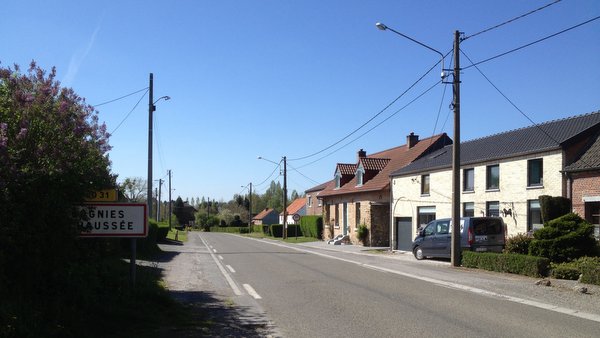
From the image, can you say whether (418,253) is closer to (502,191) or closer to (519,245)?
(502,191)

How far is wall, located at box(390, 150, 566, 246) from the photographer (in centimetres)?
2272

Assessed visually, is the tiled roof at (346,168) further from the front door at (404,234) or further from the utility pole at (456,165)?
the utility pole at (456,165)

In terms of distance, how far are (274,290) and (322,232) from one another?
37.2m

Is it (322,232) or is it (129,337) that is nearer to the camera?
(129,337)

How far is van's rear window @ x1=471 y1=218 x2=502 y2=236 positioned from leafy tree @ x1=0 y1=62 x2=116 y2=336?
1640 centimetres

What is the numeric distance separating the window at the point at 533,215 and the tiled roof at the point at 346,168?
24.5 m

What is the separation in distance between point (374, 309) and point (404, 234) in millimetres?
23075

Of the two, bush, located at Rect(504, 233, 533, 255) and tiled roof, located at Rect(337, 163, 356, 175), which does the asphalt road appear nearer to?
bush, located at Rect(504, 233, 533, 255)

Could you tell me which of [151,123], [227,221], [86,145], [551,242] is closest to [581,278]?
[551,242]

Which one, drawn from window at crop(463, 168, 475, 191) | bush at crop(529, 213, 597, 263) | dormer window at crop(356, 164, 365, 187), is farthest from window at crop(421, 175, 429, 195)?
bush at crop(529, 213, 597, 263)

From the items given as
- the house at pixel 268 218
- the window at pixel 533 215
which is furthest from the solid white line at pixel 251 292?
the house at pixel 268 218

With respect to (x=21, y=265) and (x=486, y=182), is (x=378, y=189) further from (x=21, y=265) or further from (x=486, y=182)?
(x=21, y=265)

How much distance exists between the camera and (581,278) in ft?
47.9

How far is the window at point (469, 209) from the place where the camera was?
2775cm
